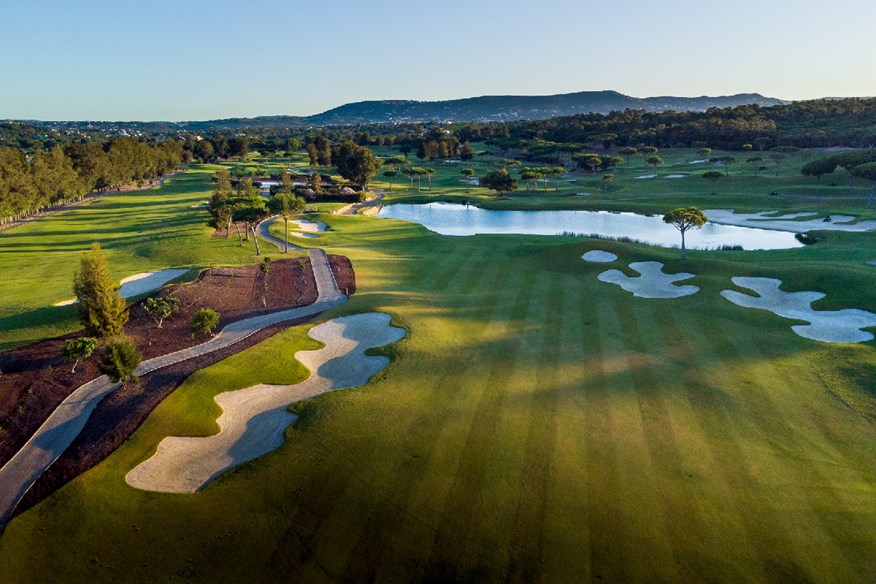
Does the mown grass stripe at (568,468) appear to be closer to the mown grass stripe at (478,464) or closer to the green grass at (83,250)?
the mown grass stripe at (478,464)

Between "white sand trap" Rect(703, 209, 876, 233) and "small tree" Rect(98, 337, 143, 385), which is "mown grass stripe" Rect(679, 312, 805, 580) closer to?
"small tree" Rect(98, 337, 143, 385)

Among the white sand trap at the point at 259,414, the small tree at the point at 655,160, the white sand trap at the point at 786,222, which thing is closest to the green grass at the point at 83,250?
the white sand trap at the point at 259,414

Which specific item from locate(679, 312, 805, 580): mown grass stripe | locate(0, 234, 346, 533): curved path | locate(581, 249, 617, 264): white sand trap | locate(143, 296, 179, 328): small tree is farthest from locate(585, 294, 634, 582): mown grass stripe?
locate(143, 296, 179, 328): small tree

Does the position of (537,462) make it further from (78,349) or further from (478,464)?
(78,349)

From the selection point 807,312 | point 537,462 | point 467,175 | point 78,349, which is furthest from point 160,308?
point 467,175

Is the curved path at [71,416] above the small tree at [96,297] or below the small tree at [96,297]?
below

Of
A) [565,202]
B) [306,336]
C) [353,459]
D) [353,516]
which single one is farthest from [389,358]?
[565,202]

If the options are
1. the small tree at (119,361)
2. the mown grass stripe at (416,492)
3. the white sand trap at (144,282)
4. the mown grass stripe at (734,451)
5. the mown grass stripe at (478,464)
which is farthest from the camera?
the white sand trap at (144,282)

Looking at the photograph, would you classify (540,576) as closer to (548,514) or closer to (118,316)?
(548,514)
